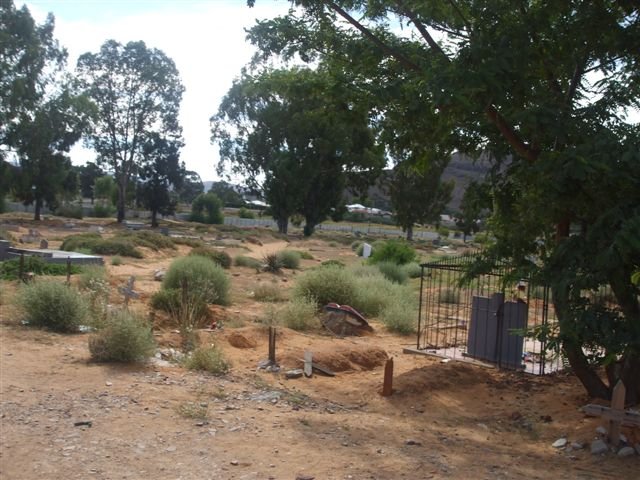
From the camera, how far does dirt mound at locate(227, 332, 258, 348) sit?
419 inches

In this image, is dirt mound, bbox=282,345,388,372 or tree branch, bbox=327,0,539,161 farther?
dirt mound, bbox=282,345,388,372

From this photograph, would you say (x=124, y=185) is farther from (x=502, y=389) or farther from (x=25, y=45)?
(x=502, y=389)

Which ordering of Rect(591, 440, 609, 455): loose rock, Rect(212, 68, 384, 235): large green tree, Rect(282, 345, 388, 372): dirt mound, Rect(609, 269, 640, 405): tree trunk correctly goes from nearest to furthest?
Rect(609, 269, 640, 405): tree trunk
Rect(591, 440, 609, 455): loose rock
Rect(282, 345, 388, 372): dirt mound
Rect(212, 68, 384, 235): large green tree

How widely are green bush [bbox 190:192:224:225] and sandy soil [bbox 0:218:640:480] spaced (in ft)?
228

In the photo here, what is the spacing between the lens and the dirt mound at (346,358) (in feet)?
31.6

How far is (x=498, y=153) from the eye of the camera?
851 cm

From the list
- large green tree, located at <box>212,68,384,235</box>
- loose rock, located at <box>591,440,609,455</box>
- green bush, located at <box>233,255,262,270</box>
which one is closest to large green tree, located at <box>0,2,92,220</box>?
large green tree, located at <box>212,68,384,235</box>

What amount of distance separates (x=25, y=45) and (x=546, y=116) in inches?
1804

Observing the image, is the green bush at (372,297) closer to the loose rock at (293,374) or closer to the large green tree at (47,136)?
the loose rock at (293,374)

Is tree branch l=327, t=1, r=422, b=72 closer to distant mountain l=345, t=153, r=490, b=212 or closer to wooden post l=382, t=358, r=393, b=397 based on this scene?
distant mountain l=345, t=153, r=490, b=212


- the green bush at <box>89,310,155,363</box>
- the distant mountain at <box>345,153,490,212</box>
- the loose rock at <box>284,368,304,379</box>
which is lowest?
the loose rock at <box>284,368,304,379</box>

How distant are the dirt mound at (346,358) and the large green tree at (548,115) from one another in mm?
2764

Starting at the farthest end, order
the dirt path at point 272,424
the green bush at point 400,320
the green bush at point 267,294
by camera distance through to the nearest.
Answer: the green bush at point 267,294 < the green bush at point 400,320 < the dirt path at point 272,424

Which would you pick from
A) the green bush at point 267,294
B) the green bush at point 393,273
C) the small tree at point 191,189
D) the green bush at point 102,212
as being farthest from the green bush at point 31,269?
the small tree at point 191,189
